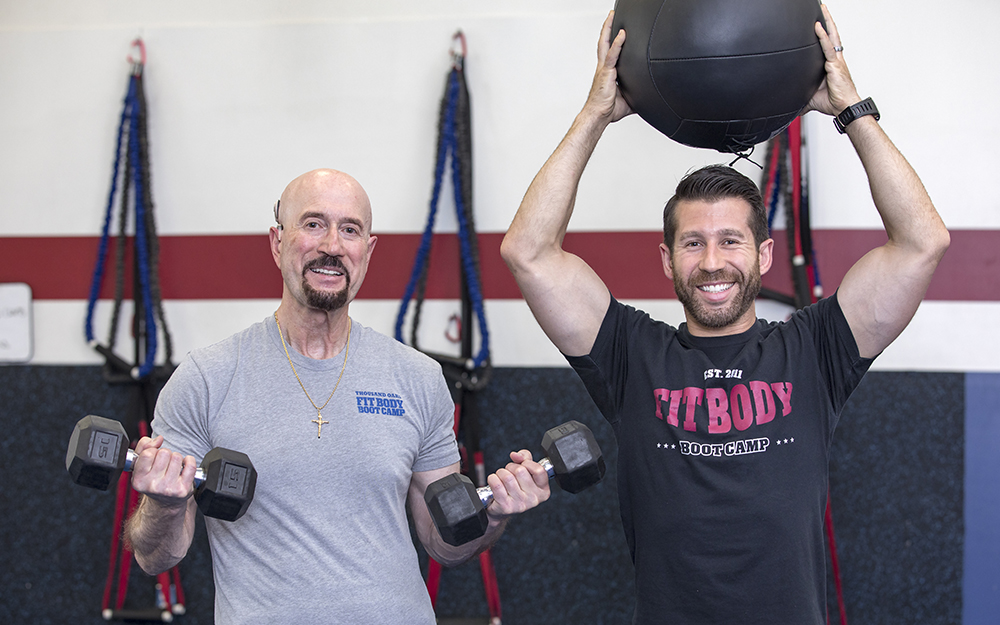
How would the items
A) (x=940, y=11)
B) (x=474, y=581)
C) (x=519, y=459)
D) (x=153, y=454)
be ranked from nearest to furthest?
1. (x=153, y=454)
2. (x=519, y=459)
3. (x=940, y=11)
4. (x=474, y=581)

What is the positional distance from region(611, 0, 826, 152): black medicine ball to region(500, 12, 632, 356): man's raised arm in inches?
5.1

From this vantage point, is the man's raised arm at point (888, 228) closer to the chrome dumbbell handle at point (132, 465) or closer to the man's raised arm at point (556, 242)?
the man's raised arm at point (556, 242)

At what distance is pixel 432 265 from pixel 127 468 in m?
1.27

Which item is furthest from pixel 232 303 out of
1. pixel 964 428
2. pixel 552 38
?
pixel 964 428

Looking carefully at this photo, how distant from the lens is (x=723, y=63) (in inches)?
49.5

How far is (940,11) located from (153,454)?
7.54 ft

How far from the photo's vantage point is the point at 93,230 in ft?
8.03

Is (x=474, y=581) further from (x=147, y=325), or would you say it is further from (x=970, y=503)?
(x=970, y=503)

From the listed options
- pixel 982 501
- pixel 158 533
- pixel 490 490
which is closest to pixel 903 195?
pixel 490 490

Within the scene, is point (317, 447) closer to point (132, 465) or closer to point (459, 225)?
point (132, 465)

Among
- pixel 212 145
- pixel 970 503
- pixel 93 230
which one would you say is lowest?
pixel 970 503

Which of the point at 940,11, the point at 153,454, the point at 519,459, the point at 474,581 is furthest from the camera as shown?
the point at 474,581

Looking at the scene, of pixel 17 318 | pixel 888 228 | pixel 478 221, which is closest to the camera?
pixel 888 228

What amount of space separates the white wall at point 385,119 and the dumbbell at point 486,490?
102cm
